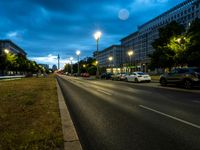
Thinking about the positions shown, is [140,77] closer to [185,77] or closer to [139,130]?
[185,77]

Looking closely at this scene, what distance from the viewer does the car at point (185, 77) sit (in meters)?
18.1

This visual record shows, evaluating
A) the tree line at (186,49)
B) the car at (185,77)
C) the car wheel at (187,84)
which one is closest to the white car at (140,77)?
the tree line at (186,49)

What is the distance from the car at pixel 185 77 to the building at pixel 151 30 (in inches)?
3087

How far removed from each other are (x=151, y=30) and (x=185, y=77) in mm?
115420

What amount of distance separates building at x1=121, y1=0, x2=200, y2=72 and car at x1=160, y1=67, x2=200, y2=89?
3087 inches

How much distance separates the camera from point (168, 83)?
21.7 meters

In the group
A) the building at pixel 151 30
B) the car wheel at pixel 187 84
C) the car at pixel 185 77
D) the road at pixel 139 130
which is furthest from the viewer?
the building at pixel 151 30

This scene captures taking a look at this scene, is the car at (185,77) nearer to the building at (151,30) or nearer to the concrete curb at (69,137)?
the concrete curb at (69,137)

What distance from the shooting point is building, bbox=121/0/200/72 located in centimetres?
9969

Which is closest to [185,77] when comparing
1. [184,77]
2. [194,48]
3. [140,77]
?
[184,77]

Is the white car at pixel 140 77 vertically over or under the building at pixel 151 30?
under

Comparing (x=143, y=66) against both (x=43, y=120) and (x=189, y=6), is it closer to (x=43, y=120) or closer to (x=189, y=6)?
(x=189, y=6)

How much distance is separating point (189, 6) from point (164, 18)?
64.4ft

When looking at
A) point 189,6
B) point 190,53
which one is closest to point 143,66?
point 189,6
